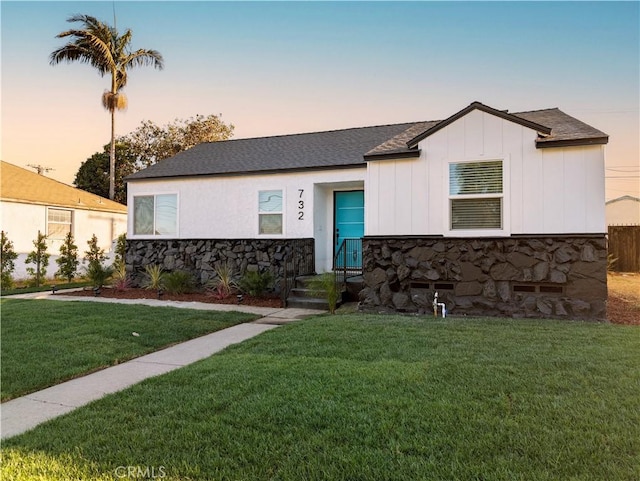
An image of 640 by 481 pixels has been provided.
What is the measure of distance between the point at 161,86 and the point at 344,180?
12.7 meters

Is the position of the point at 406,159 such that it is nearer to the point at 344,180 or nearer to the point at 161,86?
the point at 344,180

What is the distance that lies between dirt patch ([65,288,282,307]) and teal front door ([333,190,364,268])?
2.24m

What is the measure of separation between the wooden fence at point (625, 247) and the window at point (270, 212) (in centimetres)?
1240

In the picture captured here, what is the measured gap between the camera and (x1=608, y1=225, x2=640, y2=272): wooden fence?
14.7 metres

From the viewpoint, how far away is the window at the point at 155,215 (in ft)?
39.0

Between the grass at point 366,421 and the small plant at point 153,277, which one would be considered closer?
the grass at point 366,421

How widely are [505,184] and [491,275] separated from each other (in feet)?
5.46

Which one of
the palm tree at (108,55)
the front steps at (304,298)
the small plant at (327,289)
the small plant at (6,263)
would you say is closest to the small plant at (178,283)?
the front steps at (304,298)

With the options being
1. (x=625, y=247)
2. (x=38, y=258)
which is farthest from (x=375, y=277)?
(x=625, y=247)

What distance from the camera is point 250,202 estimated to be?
1105 cm

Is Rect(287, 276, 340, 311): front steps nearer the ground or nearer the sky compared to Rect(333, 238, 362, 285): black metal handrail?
nearer the ground

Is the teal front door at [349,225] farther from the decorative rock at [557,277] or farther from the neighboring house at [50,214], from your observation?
the neighboring house at [50,214]

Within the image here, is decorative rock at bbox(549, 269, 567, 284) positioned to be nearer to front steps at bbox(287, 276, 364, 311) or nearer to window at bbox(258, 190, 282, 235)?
front steps at bbox(287, 276, 364, 311)

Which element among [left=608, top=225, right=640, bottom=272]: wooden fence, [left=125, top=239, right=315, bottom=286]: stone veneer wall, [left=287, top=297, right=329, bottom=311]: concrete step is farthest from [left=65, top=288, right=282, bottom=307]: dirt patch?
[left=608, top=225, right=640, bottom=272]: wooden fence
